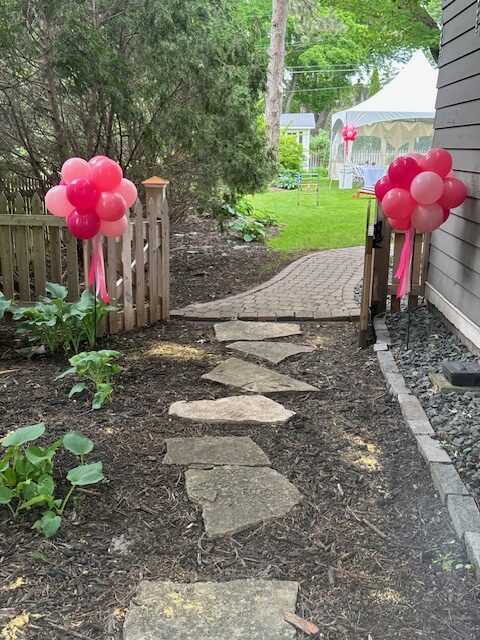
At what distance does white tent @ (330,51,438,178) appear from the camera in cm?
1869

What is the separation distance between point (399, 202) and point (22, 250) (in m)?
3.26

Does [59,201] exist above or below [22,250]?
above

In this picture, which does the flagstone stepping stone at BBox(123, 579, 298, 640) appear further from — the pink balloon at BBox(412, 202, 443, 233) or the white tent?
the white tent


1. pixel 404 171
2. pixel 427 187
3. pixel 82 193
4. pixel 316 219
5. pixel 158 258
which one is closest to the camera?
pixel 82 193

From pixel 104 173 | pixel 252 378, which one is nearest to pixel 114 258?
pixel 104 173

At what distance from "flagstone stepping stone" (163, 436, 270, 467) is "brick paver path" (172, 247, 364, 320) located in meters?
2.64

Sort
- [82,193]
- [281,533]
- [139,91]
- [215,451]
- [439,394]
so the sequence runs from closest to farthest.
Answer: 1. [281,533]
2. [215,451]
3. [439,394]
4. [82,193]
5. [139,91]

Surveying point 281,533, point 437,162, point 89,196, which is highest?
point 437,162

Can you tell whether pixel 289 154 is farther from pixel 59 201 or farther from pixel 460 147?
pixel 59 201

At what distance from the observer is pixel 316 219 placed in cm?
1352

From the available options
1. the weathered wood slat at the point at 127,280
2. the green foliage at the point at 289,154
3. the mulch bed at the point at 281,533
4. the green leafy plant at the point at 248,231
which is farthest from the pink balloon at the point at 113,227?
the green foliage at the point at 289,154

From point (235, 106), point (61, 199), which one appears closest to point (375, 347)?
point (61, 199)

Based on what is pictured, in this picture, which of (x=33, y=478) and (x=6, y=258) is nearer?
(x=33, y=478)

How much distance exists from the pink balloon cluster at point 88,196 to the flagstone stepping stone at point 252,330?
4.85 ft
